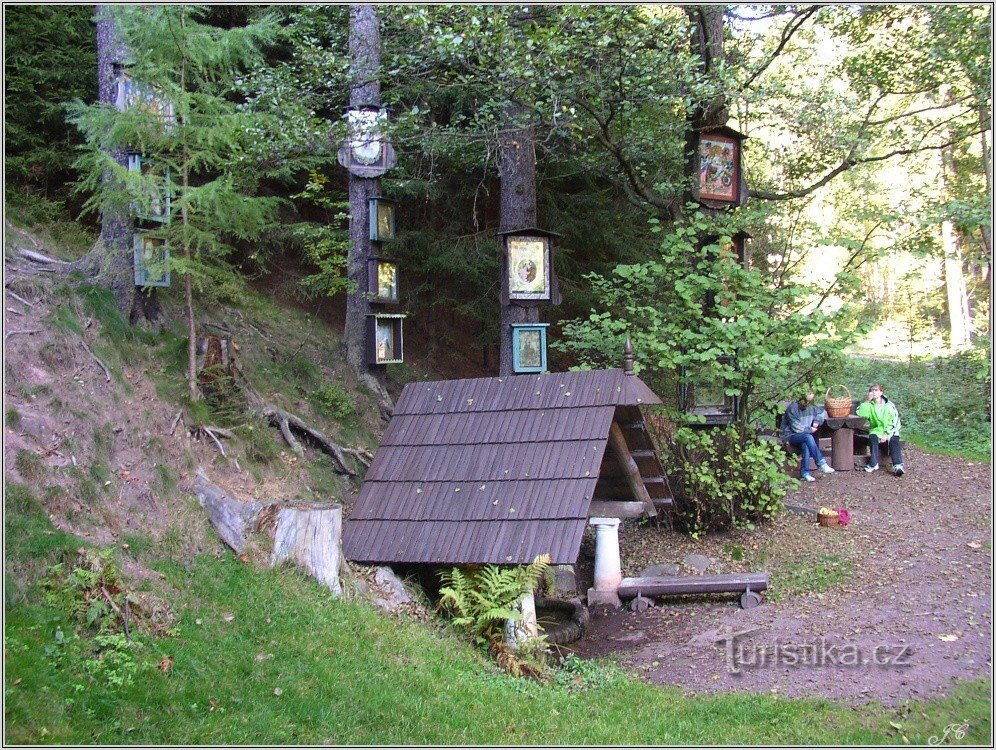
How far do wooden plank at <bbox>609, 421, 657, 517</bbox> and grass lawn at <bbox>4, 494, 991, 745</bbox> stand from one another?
8.37 ft

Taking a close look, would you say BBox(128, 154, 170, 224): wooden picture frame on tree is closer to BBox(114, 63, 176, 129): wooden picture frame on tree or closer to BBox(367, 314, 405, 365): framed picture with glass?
BBox(114, 63, 176, 129): wooden picture frame on tree

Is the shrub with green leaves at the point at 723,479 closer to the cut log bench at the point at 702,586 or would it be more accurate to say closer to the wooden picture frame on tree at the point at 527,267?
the cut log bench at the point at 702,586

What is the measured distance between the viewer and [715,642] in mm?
8438

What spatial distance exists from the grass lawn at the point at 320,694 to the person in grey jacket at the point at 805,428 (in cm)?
732

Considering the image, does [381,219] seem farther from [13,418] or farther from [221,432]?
[13,418]

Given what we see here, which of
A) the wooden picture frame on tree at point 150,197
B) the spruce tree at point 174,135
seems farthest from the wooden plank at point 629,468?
the wooden picture frame on tree at point 150,197

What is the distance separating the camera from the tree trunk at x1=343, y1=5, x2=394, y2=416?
12156mm

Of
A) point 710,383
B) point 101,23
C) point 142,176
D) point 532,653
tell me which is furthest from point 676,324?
point 101,23

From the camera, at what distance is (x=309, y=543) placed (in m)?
8.08

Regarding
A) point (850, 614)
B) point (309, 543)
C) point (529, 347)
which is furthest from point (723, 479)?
point (309, 543)

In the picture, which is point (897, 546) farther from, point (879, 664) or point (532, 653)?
point (532, 653)

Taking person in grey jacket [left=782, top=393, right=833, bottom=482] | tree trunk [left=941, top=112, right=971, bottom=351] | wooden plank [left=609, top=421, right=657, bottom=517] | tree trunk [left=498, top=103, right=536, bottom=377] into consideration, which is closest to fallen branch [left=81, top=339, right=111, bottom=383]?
tree trunk [left=498, top=103, right=536, bottom=377]

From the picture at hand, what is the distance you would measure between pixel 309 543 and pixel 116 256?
4234 mm

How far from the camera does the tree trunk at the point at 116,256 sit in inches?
376
